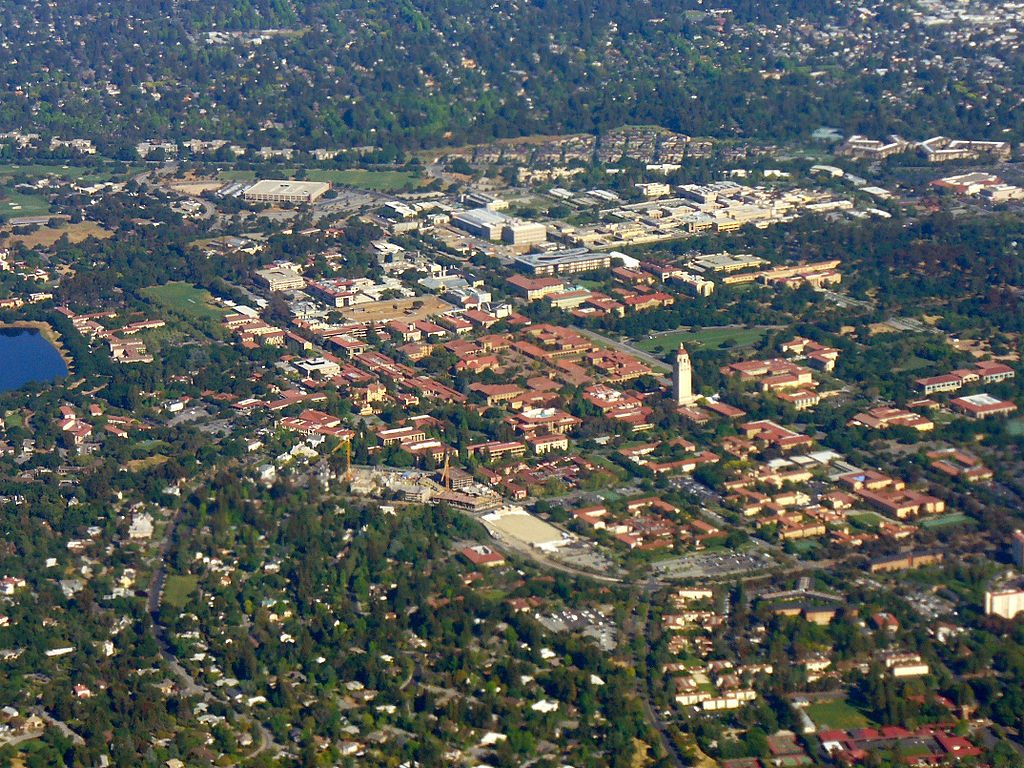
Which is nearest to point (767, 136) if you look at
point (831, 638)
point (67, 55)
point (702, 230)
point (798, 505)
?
point (702, 230)

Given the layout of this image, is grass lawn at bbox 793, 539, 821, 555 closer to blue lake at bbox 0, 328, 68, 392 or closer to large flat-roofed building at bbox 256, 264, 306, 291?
blue lake at bbox 0, 328, 68, 392

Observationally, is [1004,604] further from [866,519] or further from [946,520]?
[866,519]

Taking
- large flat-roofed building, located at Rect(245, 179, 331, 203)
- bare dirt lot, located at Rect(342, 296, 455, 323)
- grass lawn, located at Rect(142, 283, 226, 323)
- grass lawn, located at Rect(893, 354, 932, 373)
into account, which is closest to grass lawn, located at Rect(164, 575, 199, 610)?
bare dirt lot, located at Rect(342, 296, 455, 323)

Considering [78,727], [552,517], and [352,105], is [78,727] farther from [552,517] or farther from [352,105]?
[352,105]

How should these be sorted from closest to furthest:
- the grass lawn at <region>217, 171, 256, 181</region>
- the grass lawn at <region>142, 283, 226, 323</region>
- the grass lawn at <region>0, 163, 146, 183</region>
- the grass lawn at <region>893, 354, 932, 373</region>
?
the grass lawn at <region>893, 354, 932, 373</region> < the grass lawn at <region>142, 283, 226, 323</region> < the grass lawn at <region>217, 171, 256, 181</region> < the grass lawn at <region>0, 163, 146, 183</region>

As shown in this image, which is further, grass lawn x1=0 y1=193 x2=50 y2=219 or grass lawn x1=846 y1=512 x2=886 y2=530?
grass lawn x1=0 y1=193 x2=50 y2=219

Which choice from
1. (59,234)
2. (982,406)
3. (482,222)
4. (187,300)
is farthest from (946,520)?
(59,234)
